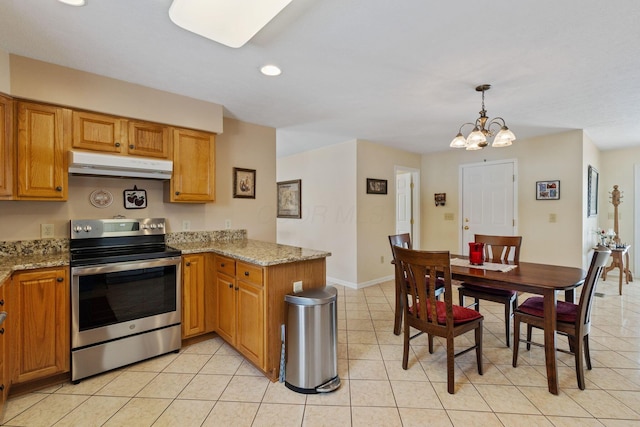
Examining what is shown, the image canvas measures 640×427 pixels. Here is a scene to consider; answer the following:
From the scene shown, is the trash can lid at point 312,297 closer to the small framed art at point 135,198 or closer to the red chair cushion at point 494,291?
the red chair cushion at point 494,291

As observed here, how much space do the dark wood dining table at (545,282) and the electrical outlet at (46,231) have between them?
127 inches

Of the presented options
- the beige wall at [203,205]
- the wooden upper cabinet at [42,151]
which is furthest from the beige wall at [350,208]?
the wooden upper cabinet at [42,151]

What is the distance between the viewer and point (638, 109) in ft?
10.5

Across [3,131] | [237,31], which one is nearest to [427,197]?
[237,31]

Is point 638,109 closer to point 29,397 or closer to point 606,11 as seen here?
point 606,11

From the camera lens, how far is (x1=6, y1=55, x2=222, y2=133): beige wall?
216 cm

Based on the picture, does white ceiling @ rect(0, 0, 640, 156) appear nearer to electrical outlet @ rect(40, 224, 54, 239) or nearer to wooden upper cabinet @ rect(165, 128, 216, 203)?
wooden upper cabinet @ rect(165, 128, 216, 203)

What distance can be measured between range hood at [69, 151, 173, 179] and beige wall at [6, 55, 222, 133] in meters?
0.38

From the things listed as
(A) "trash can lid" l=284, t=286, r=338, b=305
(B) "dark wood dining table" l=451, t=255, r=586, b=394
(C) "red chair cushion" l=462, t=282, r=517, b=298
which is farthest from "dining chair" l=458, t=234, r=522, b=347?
(A) "trash can lid" l=284, t=286, r=338, b=305

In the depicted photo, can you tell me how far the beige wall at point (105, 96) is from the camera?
2158mm

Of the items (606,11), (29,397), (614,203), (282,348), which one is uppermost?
(606,11)

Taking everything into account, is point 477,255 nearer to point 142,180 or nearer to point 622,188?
point 142,180

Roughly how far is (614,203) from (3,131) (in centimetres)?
752

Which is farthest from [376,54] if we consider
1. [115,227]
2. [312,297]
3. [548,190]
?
[548,190]
